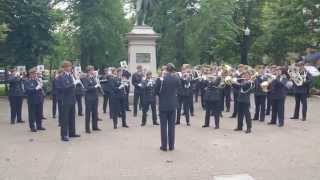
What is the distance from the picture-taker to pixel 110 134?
16438 mm

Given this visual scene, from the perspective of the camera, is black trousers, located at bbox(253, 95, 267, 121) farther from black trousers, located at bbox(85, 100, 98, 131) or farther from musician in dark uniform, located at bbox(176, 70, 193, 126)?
black trousers, located at bbox(85, 100, 98, 131)

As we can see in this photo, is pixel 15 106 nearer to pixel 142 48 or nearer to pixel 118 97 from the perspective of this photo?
pixel 118 97

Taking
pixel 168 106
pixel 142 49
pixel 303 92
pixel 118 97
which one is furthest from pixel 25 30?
pixel 168 106

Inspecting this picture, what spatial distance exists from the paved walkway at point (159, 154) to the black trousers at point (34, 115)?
1.20 feet

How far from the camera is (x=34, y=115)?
17906 mm

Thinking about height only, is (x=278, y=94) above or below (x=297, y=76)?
below

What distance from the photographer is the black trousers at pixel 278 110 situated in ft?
59.7

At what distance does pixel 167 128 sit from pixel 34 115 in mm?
5934

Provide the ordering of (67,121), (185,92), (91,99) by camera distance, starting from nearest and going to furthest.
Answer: (67,121), (91,99), (185,92)

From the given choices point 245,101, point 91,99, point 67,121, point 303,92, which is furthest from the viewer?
point 303,92

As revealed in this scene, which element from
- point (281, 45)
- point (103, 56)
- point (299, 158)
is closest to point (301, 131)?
point (299, 158)

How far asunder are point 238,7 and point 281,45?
8.73m

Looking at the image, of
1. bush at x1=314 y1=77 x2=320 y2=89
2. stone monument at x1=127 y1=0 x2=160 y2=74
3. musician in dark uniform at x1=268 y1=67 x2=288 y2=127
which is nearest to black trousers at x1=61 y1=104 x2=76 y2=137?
musician in dark uniform at x1=268 y1=67 x2=288 y2=127

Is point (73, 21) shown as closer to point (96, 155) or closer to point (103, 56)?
point (103, 56)
